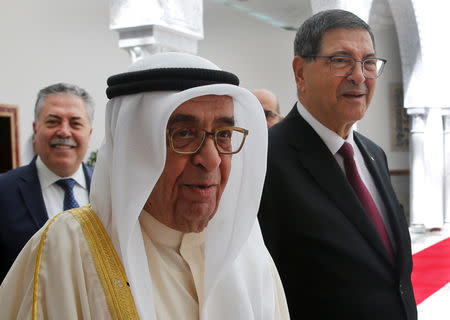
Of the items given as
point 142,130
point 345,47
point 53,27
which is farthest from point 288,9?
point 142,130

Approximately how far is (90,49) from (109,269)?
8.48m

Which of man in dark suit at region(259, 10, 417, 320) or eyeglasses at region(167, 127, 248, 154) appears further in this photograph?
man in dark suit at region(259, 10, 417, 320)

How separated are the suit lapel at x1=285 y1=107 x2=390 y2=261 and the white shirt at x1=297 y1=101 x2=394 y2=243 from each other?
0.03 metres

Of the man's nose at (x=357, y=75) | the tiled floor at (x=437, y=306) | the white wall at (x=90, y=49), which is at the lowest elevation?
the tiled floor at (x=437, y=306)

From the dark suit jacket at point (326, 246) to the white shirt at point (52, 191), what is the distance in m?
1.30

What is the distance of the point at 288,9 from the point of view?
12.0 m

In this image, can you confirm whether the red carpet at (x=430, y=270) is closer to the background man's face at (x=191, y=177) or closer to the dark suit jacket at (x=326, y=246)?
the dark suit jacket at (x=326, y=246)

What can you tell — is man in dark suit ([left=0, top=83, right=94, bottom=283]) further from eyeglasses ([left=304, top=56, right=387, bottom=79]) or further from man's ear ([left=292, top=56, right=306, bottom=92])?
eyeglasses ([left=304, top=56, right=387, bottom=79])

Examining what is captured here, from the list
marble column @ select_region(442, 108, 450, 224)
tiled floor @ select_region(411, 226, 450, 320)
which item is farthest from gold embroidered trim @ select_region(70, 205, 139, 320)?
marble column @ select_region(442, 108, 450, 224)

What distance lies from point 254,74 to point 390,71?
3779 millimetres

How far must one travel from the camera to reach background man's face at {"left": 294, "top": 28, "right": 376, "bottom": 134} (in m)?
2.21

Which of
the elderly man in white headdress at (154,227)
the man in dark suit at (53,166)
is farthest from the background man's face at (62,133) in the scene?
the elderly man in white headdress at (154,227)

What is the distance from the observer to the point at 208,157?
1.39 metres

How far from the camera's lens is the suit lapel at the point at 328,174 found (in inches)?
81.0
